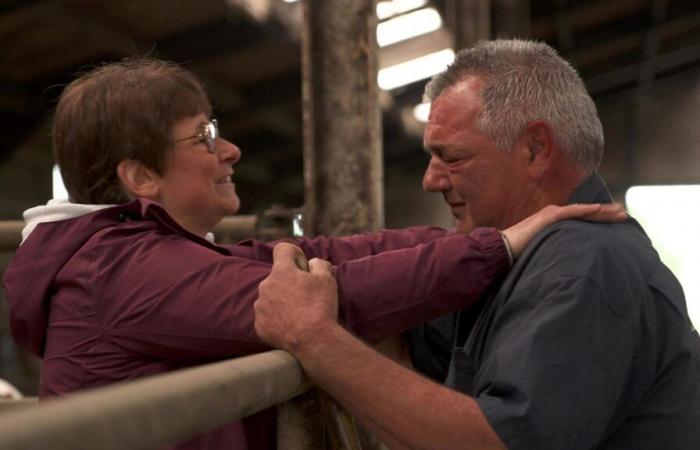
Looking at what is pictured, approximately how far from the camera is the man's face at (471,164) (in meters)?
2.02

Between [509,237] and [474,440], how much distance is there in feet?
1.31

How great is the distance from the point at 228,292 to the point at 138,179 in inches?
17.4

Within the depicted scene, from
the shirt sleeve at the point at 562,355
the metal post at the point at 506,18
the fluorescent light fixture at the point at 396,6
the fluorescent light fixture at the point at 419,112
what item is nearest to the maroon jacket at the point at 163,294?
the shirt sleeve at the point at 562,355

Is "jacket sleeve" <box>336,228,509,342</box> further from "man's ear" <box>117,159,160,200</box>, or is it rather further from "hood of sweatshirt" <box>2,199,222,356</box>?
"man's ear" <box>117,159,160,200</box>

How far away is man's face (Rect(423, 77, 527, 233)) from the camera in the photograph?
2.02 m

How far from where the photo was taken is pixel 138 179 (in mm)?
1909

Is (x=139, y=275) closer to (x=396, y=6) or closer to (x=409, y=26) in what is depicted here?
(x=396, y=6)

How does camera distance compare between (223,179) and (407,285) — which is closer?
(407,285)

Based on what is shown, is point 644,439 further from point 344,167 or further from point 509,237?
point 344,167

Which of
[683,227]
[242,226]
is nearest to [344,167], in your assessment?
[242,226]

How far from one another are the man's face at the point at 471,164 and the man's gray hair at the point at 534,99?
2cm

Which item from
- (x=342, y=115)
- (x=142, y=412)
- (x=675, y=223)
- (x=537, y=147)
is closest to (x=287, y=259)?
(x=537, y=147)

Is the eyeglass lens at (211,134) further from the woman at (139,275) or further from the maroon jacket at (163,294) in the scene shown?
the maroon jacket at (163,294)

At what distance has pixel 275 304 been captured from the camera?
1.53 metres
